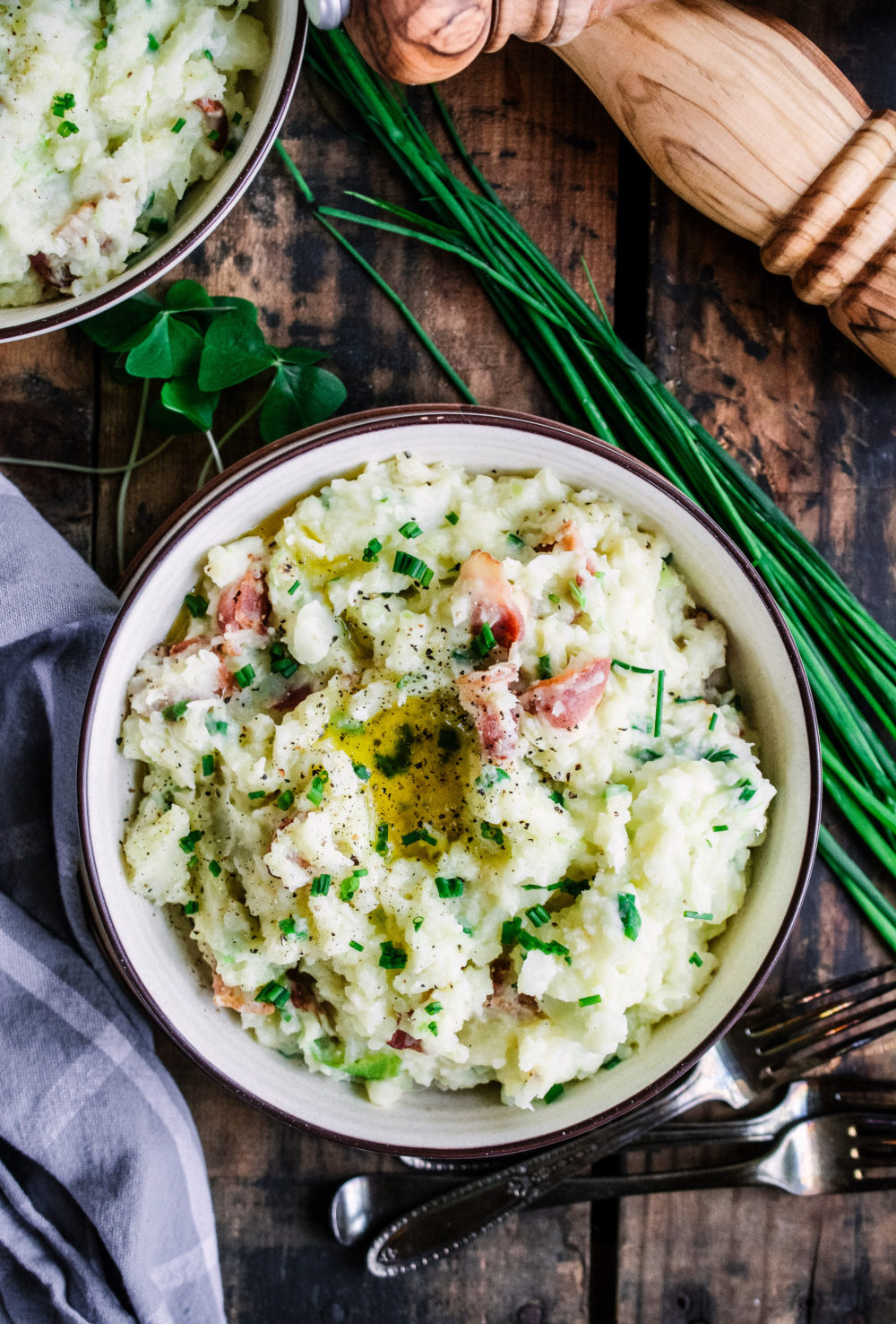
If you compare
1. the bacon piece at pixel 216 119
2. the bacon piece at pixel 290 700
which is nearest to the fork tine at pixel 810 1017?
the bacon piece at pixel 290 700

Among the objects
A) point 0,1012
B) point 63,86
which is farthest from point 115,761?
point 63,86

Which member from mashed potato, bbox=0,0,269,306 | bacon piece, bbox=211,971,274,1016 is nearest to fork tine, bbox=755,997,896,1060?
bacon piece, bbox=211,971,274,1016

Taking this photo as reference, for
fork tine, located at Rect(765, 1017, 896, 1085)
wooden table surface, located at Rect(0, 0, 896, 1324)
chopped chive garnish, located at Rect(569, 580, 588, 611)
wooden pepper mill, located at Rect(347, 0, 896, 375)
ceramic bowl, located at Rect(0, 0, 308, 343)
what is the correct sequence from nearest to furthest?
chopped chive garnish, located at Rect(569, 580, 588, 611) < ceramic bowl, located at Rect(0, 0, 308, 343) < wooden pepper mill, located at Rect(347, 0, 896, 375) < fork tine, located at Rect(765, 1017, 896, 1085) < wooden table surface, located at Rect(0, 0, 896, 1324)

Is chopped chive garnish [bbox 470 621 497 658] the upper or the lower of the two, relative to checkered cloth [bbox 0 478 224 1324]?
upper

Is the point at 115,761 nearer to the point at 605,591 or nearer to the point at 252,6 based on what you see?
the point at 605,591

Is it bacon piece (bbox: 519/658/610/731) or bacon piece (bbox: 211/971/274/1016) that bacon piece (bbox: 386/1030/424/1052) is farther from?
bacon piece (bbox: 519/658/610/731)

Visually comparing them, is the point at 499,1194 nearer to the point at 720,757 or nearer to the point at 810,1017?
the point at 810,1017
